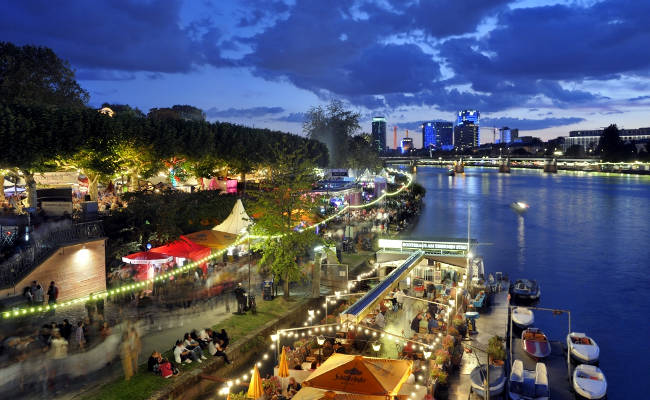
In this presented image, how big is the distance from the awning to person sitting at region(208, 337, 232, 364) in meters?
3.74

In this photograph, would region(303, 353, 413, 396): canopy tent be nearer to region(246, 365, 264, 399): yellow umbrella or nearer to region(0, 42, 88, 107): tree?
region(246, 365, 264, 399): yellow umbrella

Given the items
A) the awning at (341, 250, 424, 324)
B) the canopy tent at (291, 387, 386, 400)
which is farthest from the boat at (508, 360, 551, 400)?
the canopy tent at (291, 387, 386, 400)

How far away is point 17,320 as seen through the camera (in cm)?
1395

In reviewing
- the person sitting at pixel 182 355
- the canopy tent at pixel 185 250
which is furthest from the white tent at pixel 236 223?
the person sitting at pixel 182 355

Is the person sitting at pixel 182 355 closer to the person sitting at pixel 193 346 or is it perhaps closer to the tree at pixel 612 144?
the person sitting at pixel 193 346

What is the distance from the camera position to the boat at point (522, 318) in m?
19.8

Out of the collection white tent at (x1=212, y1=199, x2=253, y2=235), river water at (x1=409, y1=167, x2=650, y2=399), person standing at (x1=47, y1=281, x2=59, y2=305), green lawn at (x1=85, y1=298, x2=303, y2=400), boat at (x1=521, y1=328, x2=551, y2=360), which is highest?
white tent at (x1=212, y1=199, x2=253, y2=235)

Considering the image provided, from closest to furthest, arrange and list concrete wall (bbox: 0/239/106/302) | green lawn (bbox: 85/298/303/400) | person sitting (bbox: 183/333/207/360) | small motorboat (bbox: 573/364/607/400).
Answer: green lawn (bbox: 85/298/303/400)
person sitting (bbox: 183/333/207/360)
small motorboat (bbox: 573/364/607/400)
concrete wall (bbox: 0/239/106/302)

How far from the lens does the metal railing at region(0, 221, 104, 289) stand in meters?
14.4

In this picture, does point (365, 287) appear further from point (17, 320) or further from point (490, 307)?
point (17, 320)

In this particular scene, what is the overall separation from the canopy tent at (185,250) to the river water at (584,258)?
48.8ft

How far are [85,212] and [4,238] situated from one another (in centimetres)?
354

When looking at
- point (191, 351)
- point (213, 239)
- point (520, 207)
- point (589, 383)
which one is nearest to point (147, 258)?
point (213, 239)

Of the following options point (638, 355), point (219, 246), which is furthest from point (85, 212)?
point (638, 355)
